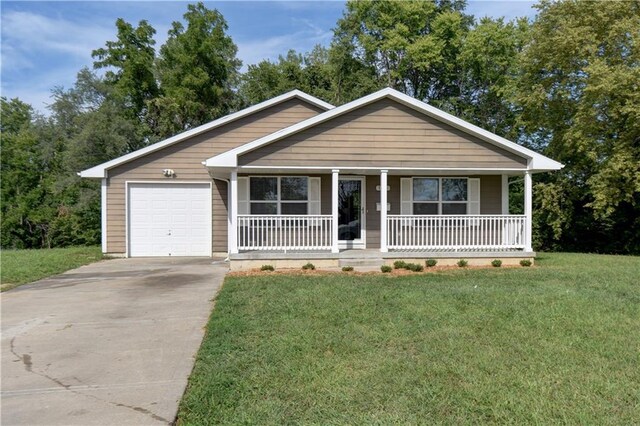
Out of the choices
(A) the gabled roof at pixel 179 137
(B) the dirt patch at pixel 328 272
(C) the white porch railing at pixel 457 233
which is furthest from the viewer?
(A) the gabled roof at pixel 179 137

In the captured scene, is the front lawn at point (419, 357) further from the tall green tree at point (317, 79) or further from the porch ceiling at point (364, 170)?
the tall green tree at point (317, 79)

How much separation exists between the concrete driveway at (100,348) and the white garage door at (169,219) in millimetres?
4731

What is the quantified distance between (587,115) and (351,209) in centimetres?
1042

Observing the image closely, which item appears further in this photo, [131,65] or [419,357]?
[131,65]

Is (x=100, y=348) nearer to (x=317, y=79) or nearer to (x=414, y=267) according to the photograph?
(x=414, y=267)

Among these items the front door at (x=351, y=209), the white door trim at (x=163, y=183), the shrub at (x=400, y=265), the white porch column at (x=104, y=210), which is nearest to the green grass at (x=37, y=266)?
the white porch column at (x=104, y=210)

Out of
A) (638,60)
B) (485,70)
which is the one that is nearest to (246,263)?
(638,60)

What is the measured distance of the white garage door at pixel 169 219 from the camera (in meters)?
13.4

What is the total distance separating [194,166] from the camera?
1350 centimetres

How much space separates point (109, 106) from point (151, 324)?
20581mm

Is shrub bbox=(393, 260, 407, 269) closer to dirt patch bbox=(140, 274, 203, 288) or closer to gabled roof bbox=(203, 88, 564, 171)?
gabled roof bbox=(203, 88, 564, 171)

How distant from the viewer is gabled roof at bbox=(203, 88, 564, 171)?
1016cm

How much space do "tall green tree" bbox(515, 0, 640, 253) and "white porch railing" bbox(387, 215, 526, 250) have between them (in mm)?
6310

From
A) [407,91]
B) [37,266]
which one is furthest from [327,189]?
[407,91]
